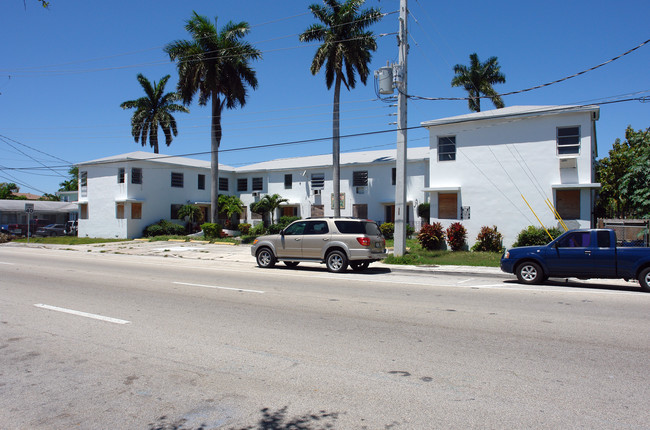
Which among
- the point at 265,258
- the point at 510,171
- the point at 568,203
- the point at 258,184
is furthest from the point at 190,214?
the point at 568,203

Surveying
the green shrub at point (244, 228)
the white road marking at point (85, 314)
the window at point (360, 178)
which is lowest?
the white road marking at point (85, 314)

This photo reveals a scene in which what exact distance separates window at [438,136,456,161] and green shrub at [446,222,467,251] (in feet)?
12.1

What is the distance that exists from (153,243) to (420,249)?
61.5 ft

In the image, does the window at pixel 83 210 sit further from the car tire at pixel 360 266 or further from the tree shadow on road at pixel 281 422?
the tree shadow on road at pixel 281 422

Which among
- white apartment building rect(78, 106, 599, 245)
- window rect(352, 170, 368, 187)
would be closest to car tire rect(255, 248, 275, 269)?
white apartment building rect(78, 106, 599, 245)

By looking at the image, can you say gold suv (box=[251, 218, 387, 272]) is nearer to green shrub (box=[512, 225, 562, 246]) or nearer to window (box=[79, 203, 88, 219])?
green shrub (box=[512, 225, 562, 246])

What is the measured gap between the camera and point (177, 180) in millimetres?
38625

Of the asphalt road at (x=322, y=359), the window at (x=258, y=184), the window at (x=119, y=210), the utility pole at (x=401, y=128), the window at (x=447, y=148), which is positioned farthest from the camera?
the window at (x=258, y=184)

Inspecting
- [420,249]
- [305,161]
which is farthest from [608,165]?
[305,161]

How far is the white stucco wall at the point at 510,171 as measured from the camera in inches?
827

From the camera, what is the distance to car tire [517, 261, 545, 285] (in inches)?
513

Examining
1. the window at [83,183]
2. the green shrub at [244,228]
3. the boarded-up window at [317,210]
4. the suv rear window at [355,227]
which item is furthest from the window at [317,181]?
the suv rear window at [355,227]

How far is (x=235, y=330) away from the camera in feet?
23.5

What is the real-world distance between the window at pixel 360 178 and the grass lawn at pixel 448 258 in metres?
13.9
